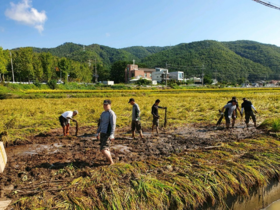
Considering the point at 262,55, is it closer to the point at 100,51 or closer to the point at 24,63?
the point at 100,51

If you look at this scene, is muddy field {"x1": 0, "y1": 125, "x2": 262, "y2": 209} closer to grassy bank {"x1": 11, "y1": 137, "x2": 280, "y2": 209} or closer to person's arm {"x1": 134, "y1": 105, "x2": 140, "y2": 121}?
grassy bank {"x1": 11, "y1": 137, "x2": 280, "y2": 209}

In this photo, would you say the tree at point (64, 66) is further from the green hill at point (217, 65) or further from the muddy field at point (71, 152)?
the green hill at point (217, 65)

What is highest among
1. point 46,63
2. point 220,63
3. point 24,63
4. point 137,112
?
point 220,63

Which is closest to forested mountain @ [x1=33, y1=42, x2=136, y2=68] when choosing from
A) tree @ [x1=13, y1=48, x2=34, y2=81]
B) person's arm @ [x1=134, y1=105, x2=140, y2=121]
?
tree @ [x1=13, y1=48, x2=34, y2=81]

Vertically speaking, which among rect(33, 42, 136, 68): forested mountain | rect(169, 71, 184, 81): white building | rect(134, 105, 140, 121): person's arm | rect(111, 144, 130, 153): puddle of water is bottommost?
rect(111, 144, 130, 153): puddle of water

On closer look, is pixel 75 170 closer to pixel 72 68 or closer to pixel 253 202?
pixel 253 202

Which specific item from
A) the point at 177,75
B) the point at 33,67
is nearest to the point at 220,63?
the point at 177,75

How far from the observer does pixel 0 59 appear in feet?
117

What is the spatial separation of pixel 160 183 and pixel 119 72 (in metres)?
85.1

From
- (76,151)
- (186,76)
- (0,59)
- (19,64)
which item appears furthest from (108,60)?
(76,151)

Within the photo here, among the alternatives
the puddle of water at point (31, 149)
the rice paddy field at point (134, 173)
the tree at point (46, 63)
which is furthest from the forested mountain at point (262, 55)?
the puddle of water at point (31, 149)

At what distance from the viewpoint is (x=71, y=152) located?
18.9 feet

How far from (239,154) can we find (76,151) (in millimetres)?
4835

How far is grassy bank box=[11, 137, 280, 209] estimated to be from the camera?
3035 mm
